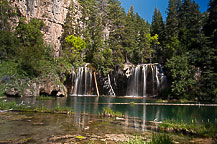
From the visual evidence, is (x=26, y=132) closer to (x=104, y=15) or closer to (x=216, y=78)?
(x=216, y=78)

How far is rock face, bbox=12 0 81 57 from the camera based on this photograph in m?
39.2

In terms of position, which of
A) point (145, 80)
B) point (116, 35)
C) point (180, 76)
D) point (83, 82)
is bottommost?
point (83, 82)

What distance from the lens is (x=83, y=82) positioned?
1371 inches

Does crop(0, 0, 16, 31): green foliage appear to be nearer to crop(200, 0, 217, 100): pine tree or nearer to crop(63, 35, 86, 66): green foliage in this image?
crop(63, 35, 86, 66): green foliage

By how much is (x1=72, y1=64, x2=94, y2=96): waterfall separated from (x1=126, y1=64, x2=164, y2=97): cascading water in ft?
28.1

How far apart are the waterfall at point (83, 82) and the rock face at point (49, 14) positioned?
10.00 m

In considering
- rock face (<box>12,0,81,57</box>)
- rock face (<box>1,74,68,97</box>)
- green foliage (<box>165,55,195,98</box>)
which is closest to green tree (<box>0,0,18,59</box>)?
rock face (<box>12,0,81,57</box>)

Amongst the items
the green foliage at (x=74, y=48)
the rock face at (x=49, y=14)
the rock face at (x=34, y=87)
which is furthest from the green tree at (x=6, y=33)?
the green foliage at (x=74, y=48)

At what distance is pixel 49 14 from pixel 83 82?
68.7 feet

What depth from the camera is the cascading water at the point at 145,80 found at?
3294 centimetres

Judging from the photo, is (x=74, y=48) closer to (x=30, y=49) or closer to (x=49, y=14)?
(x=49, y=14)

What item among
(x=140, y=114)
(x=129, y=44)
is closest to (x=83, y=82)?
(x=129, y=44)

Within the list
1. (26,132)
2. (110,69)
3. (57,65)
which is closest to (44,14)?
(57,65)

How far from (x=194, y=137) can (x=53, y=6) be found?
4596 cm
